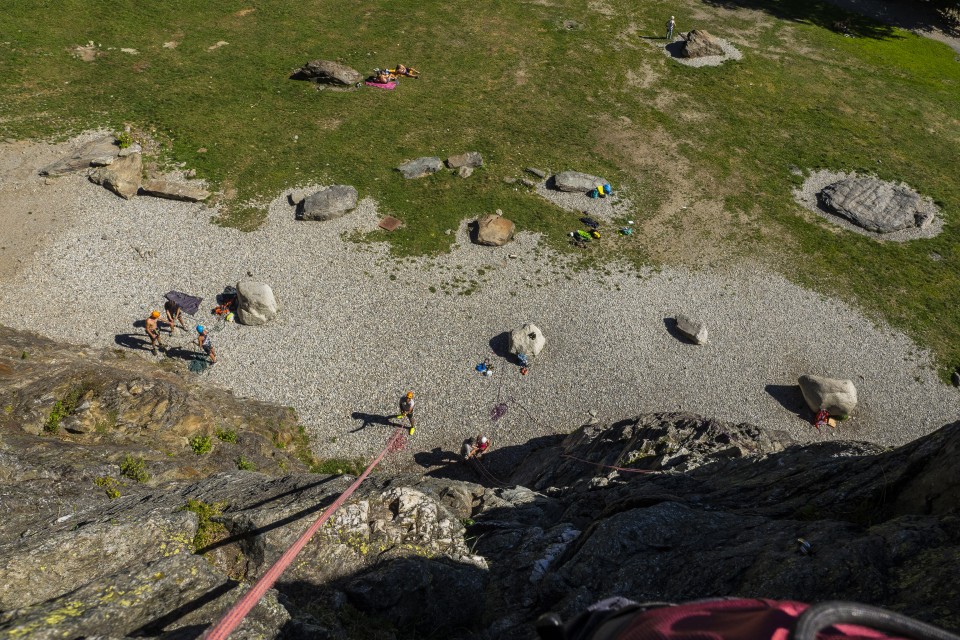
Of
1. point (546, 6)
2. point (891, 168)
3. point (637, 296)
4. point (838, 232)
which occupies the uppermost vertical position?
point (546, 6)

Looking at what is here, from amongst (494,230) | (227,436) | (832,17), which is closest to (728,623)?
(227,436)

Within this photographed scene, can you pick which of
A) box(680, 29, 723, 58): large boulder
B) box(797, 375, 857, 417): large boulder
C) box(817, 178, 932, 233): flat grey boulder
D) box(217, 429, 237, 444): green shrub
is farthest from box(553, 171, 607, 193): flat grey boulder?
box(217, 429, 237, 444): green shrub

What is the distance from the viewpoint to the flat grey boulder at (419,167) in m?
30.2

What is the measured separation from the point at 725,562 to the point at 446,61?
127 ft

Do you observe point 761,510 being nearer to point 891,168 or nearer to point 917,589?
point 917,589

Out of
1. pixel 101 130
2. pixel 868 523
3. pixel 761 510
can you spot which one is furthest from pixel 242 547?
pixel 101 130

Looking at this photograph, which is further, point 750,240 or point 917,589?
point 750,240

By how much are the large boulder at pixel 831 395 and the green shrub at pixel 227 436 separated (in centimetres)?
2150

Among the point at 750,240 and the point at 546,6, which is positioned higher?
the point at 546,6

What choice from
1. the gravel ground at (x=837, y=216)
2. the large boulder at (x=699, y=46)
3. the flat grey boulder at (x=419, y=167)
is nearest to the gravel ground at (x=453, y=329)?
the flat grey boulder at (x=419, y=167)

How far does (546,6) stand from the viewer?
152 feet

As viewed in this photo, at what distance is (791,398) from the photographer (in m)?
22.6

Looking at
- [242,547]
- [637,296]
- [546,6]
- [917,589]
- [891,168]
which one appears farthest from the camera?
[546,6]

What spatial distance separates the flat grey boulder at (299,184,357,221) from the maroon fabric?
26.4m
